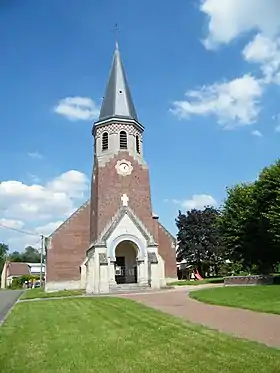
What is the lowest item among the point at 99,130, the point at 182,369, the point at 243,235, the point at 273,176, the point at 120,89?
the point at 182,369

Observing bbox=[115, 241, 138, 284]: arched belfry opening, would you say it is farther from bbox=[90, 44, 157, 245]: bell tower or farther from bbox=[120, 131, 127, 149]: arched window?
bbox=[120, 131, 127, 149]: arched window

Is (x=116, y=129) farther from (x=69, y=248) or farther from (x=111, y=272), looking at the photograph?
(x=111, y=272)

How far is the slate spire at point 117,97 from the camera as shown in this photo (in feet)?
138

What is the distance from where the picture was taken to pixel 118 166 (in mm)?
39938

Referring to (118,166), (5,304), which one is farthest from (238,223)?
(5,304)

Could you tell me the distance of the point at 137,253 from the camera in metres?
35.9

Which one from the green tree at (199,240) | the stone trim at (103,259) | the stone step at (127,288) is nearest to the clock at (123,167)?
the stone trim at (103,259)

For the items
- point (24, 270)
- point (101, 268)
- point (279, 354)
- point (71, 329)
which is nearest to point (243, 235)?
point (101, 268)

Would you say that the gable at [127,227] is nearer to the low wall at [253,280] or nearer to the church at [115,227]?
the church at [115,227]

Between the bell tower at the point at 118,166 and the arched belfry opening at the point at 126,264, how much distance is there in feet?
8.76

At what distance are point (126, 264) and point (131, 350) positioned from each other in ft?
103

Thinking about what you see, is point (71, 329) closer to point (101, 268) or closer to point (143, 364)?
point (143, 364)

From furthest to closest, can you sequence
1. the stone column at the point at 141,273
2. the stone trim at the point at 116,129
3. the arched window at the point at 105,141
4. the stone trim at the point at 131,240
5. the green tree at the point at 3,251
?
the green tree at the point at 3,251
the arched window at the point at 105,141
the stone trim at the point at 116,129
the stone column at the point at 141,273
the stone trim at the point at 131,240

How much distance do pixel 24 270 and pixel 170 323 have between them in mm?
89699
